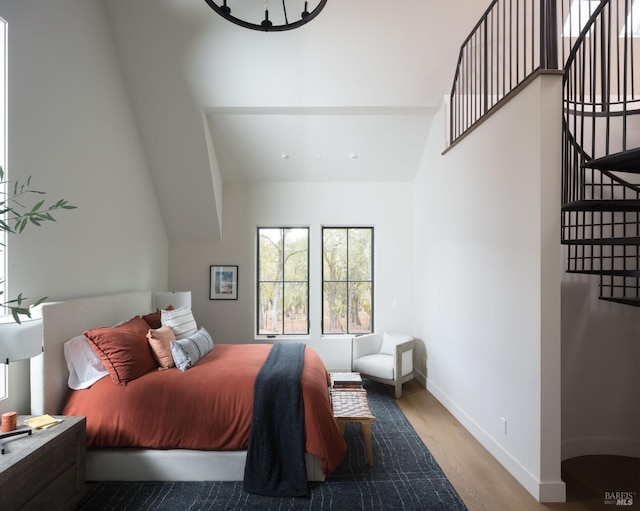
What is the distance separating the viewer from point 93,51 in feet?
11.8

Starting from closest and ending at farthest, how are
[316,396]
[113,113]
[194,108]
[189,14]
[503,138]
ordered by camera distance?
[316,396]
[503,138]
[189,14]
[113,113]
[194,108]

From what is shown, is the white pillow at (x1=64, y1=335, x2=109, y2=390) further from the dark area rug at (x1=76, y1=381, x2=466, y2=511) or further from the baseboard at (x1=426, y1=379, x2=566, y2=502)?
the baseboard at (x1=426, y1=379, x2=566, y2=502)

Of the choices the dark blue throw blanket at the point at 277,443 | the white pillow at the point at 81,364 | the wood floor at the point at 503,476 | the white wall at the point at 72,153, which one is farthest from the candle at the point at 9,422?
the wood floor at the point at 503,476

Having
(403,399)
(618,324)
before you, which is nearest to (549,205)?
(618,324)

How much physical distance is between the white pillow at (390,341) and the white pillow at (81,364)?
3294 millimetres

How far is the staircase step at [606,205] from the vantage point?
2430mm

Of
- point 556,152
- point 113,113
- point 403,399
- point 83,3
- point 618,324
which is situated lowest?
point 403,399

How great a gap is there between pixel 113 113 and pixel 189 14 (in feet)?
3.90

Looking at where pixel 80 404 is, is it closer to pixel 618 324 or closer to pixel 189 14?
pixel 189 14

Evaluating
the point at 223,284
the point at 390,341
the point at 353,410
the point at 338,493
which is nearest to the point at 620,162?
the point at 353,410

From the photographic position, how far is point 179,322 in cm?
383

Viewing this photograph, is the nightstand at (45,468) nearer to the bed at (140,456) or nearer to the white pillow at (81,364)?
the bed at (140,456)

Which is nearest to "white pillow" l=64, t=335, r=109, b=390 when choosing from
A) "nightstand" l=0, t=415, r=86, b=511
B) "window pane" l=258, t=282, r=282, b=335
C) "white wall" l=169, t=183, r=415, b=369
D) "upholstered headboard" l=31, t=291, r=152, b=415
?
"upholstered headboard" l=31, t=291, r=152, b=415

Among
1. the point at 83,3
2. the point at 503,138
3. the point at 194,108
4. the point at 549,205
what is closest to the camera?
the point at 549,205
